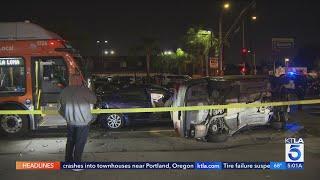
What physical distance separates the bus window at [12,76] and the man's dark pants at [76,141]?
6.08m

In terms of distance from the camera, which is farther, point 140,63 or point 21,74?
point 140,63

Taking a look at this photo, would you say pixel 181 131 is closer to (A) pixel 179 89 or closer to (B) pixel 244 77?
(A) pixel 179 89

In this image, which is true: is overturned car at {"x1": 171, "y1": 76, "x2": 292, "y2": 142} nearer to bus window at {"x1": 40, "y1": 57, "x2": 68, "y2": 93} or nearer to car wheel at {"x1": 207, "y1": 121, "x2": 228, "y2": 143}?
car wheel at {"x1": 207, "y1": 121, "x2": 228, "y2": 143}

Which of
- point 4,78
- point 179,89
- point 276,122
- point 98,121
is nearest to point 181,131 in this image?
point 179,89

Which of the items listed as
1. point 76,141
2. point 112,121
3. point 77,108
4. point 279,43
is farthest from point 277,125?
point 77,108

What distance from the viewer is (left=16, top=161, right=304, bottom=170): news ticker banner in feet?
29.6

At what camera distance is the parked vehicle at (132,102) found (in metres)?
15.8

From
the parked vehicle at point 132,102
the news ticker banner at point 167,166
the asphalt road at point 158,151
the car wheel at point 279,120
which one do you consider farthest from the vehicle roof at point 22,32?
the car wheel at point 279,120

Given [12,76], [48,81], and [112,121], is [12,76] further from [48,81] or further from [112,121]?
[112,121]

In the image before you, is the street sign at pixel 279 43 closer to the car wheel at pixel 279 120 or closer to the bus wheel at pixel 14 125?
the car wheel at pixel 279 120

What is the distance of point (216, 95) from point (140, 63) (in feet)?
336

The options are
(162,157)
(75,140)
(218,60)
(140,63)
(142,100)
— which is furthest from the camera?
(140,63)

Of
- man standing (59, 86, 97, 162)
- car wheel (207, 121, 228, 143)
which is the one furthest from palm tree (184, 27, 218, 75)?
man standing (59, 86, 97, 162)

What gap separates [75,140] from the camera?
892 cm
